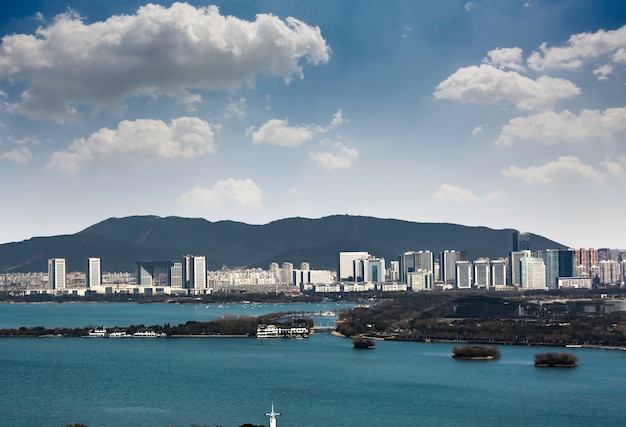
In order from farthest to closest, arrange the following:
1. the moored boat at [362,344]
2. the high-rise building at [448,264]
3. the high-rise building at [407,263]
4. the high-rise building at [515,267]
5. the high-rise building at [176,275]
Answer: the high-rise building at [407,263] < the high-rise building at [448,264] < the high-rise building at [176,275] < the high-rise building at [515,267] < the moored boat at [362,344]

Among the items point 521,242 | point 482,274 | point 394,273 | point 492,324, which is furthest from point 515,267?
point 492,324

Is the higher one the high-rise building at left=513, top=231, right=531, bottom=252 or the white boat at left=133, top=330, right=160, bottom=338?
the high-rise building at left=513, top=231, right=531, bottom=252

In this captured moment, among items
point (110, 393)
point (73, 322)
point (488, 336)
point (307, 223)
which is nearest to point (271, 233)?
point (307, 223)

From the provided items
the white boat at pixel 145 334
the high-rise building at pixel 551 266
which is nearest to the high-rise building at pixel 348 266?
the high-rise building at pixel 551 266

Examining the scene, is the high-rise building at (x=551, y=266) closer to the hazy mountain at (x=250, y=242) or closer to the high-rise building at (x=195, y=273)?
the high-rise building at (x=195, y=273)

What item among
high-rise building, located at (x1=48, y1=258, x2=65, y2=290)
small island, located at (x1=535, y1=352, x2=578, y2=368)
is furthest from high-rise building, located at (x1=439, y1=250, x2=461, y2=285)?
small island, located at (x1=535, y1=352, x2=578, y2=368)

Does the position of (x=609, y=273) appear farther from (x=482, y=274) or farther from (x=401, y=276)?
(x=401, y=276)

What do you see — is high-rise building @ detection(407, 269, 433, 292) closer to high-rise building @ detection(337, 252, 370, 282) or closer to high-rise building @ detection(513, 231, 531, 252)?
high-rise building @ detection(337, 252, 370, 282)
